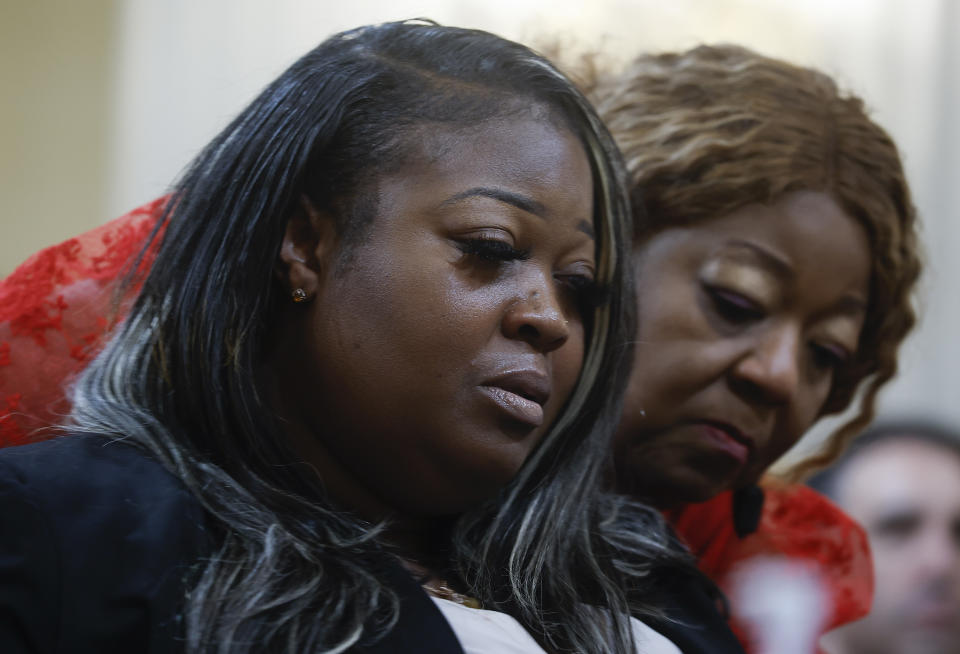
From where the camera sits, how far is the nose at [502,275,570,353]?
0.87 m

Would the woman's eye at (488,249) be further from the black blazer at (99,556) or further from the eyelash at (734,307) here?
the eyelash at (734,307)

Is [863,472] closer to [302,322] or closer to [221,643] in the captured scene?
[302,322]

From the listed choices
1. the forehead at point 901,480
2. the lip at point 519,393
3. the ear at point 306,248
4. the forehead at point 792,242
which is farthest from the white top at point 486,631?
the forehead at point 901,480

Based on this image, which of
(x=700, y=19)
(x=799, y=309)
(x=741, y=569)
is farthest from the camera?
(x=700, y=19)

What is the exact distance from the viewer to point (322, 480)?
89 cm

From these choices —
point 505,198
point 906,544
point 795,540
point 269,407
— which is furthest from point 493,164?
point 906,544

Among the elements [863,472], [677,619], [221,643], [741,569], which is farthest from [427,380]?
[863,472]

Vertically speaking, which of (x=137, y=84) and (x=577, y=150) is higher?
(x=577, y=150)

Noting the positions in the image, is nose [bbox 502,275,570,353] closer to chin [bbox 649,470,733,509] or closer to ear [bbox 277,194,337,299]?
ear [bbox 277,194,337,299]

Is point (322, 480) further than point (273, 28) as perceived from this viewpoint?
No

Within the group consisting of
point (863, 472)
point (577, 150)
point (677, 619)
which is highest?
point (577, 150)

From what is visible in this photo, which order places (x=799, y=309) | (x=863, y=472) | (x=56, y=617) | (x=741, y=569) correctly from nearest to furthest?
1. (x=56, y=617)
2. (x=799, y=309)
3. (x=741, y=569)
4. (x=863, y=472)

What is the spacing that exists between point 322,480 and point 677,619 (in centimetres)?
36

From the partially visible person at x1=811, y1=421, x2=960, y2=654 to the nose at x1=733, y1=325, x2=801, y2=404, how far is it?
47cm
